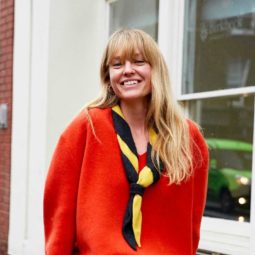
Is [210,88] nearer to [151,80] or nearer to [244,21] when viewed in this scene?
[244,21]

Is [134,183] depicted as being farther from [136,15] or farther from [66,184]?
[136,15]

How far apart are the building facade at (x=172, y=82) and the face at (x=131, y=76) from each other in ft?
4.53

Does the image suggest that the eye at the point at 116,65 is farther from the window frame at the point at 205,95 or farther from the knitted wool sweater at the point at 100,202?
the window frame at the point at 205,95

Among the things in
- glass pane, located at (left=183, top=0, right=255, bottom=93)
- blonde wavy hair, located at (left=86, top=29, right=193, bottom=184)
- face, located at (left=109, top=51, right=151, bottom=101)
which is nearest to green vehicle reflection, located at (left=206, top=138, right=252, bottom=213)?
glass pane, located at (left=183, top=0, right=255, bottom=93)

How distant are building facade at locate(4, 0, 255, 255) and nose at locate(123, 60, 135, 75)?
1457mm

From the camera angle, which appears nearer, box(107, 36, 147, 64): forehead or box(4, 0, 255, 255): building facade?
box(107, 36, 147, 64): forehead

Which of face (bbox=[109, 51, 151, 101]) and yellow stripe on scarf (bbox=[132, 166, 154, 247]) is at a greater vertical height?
face (bbox=[109, 51, 151, 101])

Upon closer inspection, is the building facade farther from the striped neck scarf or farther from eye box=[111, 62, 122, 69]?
eye box=[111, 62, 122, 69]

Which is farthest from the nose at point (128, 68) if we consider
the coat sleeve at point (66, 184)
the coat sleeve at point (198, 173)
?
the coat sleeve at point (198, 173)

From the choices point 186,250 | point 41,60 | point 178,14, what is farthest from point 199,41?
point 186,250

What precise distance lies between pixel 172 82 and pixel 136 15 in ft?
3.02

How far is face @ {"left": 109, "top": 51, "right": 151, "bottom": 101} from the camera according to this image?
7.58 ft

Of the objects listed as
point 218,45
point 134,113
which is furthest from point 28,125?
point 134,113

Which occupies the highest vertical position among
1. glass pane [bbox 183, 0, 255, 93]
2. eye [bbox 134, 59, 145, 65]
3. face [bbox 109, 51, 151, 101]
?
glass pane [bbox 183, 0, 255, 93]
